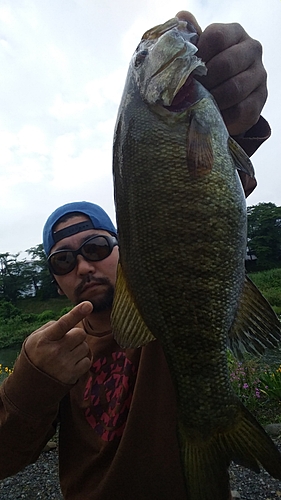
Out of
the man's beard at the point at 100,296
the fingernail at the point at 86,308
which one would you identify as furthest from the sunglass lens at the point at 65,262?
the fingernail at the point at 86,308

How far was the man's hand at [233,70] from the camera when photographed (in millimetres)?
1611

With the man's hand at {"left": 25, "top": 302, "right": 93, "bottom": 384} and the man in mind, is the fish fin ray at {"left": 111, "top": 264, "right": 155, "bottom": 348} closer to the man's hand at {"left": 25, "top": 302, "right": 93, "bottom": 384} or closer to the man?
the man

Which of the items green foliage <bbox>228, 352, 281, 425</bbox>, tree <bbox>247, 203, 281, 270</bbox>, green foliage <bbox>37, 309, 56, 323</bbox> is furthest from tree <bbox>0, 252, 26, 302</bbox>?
green foliage <bbox>228, 352, 281, 425</bbox>

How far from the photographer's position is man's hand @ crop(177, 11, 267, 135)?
161 cm

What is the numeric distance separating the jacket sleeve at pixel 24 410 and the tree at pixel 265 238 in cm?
2637

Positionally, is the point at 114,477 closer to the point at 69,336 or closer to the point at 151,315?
the point at 69,336

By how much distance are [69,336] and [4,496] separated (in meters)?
4.52

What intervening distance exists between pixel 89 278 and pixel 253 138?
1630mm

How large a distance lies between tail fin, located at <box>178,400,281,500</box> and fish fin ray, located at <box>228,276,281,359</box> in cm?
23

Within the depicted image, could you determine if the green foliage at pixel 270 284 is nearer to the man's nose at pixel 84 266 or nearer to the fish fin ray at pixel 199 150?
the man's nose at pixel 84 266

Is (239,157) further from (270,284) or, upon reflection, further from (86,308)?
(270,284)

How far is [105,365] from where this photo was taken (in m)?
2.56

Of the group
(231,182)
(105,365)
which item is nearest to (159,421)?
(105,365)

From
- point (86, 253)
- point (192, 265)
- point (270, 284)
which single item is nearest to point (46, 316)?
point (270, 284)
